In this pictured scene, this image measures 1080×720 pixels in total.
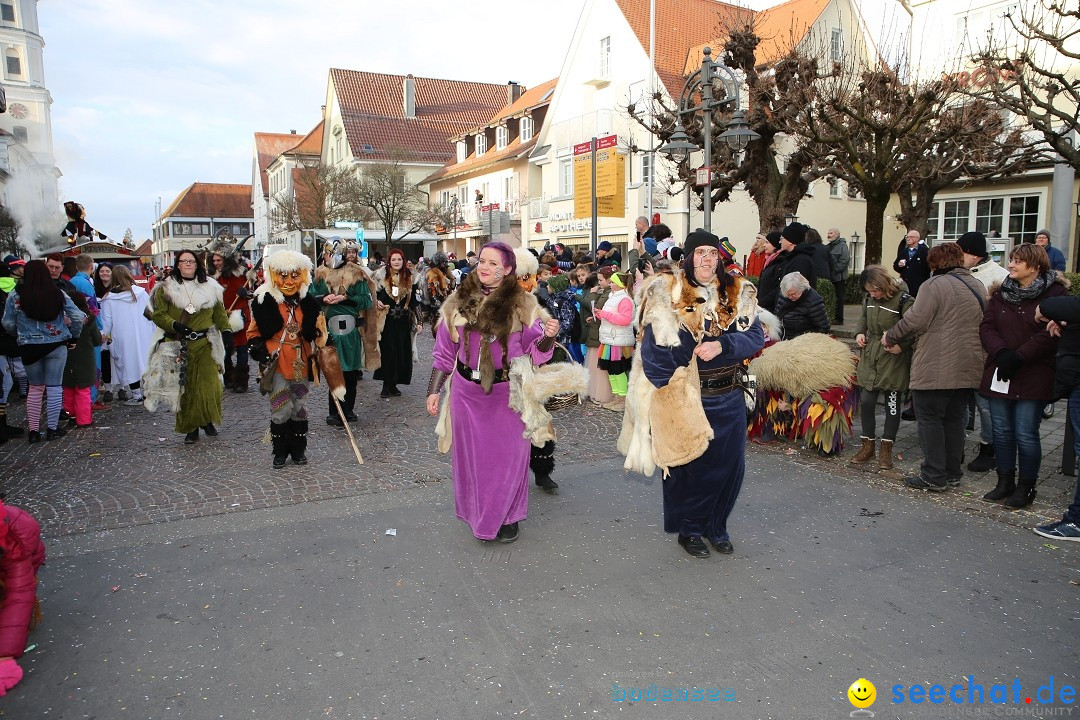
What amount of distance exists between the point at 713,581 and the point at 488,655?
4.73 ft

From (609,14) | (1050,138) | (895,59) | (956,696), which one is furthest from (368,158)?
(956,696)

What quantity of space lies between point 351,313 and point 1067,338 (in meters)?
6.97

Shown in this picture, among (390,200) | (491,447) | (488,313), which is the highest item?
(390,200)

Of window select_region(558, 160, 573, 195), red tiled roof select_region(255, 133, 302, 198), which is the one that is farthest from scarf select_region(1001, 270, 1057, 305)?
red tiled roof select_region(255, 133, 302, 198)

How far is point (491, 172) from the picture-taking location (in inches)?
1544

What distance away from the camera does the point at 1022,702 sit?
119 inches

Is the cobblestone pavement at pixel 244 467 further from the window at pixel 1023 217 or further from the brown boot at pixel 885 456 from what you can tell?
the window at pixel 1023 217

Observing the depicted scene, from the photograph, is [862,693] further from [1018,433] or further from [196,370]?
[196,370]

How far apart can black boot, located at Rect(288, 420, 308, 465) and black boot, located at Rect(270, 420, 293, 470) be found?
0.15ft

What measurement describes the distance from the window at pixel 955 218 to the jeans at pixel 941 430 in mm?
20984

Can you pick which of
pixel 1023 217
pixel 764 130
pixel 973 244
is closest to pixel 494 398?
pixel 973 244

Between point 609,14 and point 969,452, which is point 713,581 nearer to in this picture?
point 969,452

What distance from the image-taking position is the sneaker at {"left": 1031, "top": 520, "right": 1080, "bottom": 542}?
4645mm

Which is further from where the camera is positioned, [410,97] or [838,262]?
[410,97]
